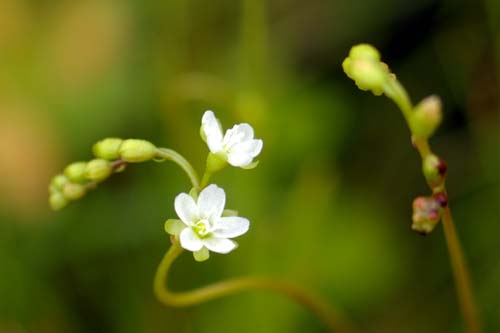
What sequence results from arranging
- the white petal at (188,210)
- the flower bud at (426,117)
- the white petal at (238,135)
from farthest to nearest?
the white petal at (238,135) < the white petal at (188,210) < the flower bud at (426,117)

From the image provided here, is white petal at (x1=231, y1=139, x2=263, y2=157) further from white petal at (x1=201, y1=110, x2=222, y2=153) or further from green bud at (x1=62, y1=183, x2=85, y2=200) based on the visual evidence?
green bud at (x1=62, y1=183, x2=85, y2=200)

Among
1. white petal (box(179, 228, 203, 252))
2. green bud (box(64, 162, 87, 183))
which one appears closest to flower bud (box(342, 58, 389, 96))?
white petal (box(179, 228, 203, 252))

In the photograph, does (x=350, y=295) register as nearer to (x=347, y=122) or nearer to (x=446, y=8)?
(x=347, y=122)

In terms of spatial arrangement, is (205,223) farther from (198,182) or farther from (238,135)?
A: (238,135)

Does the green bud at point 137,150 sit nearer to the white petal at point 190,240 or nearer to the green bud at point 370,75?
the white petal at point 190,240

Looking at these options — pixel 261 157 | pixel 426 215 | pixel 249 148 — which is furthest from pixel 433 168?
pixel 261 157

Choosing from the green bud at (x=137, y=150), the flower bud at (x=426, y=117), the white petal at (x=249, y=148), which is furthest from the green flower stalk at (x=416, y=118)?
the green bud at (x=137, y=150)
